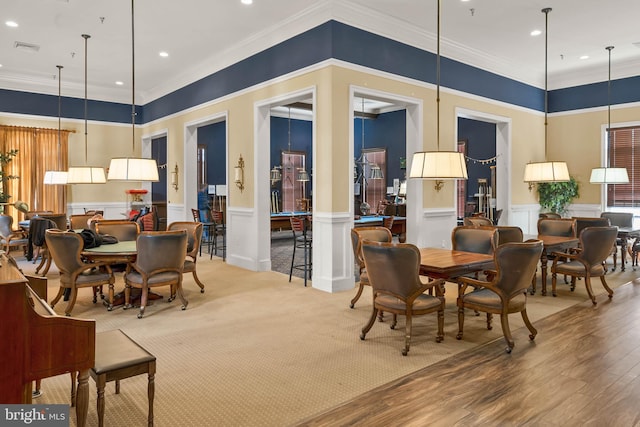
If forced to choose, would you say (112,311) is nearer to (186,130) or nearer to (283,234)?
(186,130)

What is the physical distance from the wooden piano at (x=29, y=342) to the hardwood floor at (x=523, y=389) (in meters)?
1.32

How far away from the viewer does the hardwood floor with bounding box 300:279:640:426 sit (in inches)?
103

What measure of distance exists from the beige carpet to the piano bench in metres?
0.36

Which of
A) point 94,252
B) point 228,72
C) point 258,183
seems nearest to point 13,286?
point 94,252

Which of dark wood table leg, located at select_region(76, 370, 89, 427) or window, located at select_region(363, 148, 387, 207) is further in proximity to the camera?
window, located at select_region(363, 148, 387, 207)

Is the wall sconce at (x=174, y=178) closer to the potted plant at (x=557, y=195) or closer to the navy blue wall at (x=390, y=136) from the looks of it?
the navy blue wall at (x=390, y=136)

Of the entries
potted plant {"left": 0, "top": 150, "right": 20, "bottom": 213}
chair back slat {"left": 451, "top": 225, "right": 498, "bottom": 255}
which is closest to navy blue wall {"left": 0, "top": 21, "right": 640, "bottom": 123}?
potted plant {"left": 0, "top": 150, "right": 20, "bottom": 213}

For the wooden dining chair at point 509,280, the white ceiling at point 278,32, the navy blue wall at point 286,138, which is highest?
the white ceiling at point 278,32

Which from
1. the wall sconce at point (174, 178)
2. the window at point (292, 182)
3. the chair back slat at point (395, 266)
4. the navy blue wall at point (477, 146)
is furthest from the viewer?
the window at point (292, 182)

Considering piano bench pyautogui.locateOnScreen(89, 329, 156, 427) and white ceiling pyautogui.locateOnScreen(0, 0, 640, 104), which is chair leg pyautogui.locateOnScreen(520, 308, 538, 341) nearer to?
piano bench pyautogui.locateOnScreen(89, 329, 156, 427)

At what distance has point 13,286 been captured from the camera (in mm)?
1837

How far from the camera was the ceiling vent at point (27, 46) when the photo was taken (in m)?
7.41

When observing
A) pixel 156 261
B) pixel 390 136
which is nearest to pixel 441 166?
pixel 156 261

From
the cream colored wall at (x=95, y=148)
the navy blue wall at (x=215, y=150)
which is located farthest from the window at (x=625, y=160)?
the cream colored wall at (x=95, y=148)
